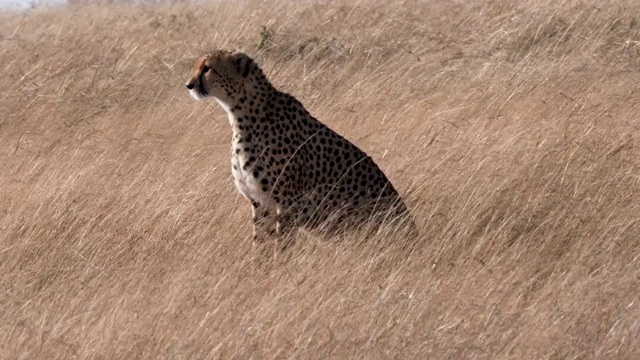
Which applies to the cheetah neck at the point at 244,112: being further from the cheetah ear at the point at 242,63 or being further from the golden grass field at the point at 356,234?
the golden grass field at the point at 356,234

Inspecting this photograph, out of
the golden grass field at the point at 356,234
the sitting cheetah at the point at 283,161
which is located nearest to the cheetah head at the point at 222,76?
the sitting cheetah at the point at 283,161

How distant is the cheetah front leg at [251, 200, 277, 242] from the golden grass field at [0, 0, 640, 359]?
71mm

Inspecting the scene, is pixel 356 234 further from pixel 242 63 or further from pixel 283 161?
pixel 242 63

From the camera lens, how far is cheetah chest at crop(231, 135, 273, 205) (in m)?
4.74

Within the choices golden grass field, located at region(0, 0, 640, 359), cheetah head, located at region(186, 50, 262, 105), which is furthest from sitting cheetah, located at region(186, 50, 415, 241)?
golden grass field, located at region(0, 0, 640, 359)

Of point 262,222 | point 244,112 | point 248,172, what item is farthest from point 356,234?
point 244,112

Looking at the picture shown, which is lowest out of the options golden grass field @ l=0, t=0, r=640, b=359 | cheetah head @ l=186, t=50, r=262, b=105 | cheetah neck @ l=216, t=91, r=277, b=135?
golden grass field @ l=0, t=0, r=640, b=359

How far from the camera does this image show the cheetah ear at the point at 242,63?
16.0 feet

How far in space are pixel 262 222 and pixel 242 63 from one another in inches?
23.1

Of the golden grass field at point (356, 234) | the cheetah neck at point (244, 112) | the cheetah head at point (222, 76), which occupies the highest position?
the cheetah head at point (222, 76)

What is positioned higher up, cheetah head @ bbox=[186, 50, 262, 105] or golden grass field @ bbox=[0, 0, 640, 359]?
cheetah head @ bbox=[186, 50, 262, 105]

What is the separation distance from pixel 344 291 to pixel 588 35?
4.59m

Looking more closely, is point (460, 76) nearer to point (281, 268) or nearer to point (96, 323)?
A: point (281, 268)

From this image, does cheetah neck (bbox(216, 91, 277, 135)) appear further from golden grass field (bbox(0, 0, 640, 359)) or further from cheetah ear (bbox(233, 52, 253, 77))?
golden grass field (bbox(0, 0, 640, 359))
